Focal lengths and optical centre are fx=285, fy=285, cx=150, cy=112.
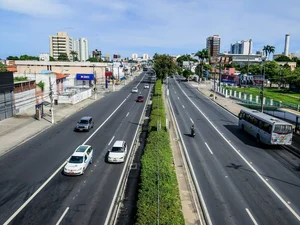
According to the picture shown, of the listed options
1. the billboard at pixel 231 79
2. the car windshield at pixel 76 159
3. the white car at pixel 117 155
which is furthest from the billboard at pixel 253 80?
the car windshield at pixel 76 159

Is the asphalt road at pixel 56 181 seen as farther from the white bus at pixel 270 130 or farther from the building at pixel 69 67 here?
the building at pixel 69 67

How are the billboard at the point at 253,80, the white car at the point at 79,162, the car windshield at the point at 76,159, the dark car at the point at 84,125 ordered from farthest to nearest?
1. the billboard at the point at 253,80
2. the dark car at the point at 84,125
3. the car windshield at the point at 76,159
4. the white car at the point at 79,162

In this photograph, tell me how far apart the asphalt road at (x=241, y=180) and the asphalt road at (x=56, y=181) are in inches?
266

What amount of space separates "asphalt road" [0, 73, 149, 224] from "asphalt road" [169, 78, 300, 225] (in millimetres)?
6762

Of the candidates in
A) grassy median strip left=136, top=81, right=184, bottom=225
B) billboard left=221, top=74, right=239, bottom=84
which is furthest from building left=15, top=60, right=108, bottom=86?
grassy median strip left=136, top=81, right=184, bottom=225

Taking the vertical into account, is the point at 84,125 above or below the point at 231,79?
below

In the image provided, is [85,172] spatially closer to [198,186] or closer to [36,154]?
[36,154]

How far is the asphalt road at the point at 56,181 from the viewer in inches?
651

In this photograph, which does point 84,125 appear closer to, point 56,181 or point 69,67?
point 56,181

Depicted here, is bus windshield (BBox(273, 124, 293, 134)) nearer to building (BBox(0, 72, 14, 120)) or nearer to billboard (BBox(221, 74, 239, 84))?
building (BBox(0, 72, 14, 120))

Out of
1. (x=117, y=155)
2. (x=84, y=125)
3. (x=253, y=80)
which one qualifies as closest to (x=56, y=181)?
(x=117, y=155)

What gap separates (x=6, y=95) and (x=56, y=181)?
30.4 meters

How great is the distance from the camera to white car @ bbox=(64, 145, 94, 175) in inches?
867

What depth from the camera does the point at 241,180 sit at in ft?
69.8
